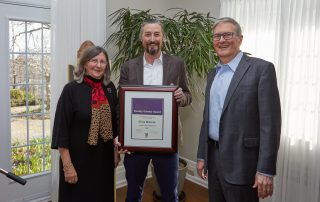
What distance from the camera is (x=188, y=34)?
2807 millimetres

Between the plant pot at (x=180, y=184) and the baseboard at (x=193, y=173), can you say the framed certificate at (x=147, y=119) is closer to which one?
the plant pot at (x=180, y=184)

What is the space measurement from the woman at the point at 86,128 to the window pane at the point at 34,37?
1.14 m

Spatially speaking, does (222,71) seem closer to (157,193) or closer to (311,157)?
(311,157)

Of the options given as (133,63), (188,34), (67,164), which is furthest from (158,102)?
(188,34)

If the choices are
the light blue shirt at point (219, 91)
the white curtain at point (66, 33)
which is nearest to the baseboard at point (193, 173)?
the white curtain at point (66, 33)

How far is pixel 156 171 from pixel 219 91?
87 cm

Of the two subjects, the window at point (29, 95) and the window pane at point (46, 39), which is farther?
the window pane at point (46, 39)

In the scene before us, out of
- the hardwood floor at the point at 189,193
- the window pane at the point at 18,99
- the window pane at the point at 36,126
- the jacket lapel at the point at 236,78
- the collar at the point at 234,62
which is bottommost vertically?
the hardwood floor at the point at 189,193

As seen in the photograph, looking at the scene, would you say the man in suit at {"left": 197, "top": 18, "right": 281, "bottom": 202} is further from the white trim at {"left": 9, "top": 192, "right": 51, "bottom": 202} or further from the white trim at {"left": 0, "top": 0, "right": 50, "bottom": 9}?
the white trim at {"left": 9, "top": 192, "right": 51, "bottom": 202}

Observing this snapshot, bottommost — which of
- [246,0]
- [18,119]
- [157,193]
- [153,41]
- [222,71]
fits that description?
[157,193]

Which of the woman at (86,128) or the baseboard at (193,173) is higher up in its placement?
the woman at (86,128)

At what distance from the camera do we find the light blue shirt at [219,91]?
161 centimetres

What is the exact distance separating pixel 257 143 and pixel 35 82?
7.43 feet

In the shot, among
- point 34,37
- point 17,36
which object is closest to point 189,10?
point 34,37
